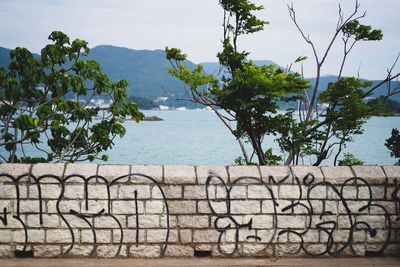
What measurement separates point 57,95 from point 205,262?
5.11 m

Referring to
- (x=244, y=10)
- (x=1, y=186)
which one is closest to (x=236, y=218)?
(x=1, y=186)

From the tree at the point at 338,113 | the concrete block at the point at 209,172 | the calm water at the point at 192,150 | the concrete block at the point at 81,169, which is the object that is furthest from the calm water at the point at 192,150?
the concrete block at the point at 81,169

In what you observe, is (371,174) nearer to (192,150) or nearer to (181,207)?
(181,207)

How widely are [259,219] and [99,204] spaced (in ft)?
6.14

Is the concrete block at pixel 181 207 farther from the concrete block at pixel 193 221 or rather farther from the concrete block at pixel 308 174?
the concrete block at pixel 308 174

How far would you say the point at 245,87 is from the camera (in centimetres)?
1046

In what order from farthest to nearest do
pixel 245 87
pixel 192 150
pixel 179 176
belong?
pixel 192 150, pixel 245 87, pixel 179 176

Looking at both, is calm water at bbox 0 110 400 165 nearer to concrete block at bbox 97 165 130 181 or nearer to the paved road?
the paved road

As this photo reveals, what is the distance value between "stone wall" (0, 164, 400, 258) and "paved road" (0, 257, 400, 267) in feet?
0.28

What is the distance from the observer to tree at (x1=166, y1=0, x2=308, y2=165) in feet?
34.0

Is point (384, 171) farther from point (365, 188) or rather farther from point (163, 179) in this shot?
point (163, 179)

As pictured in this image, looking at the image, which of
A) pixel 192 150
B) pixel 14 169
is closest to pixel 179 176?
pixel 14 169

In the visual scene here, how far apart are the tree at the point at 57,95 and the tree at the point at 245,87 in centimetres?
298

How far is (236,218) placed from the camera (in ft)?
15.7
